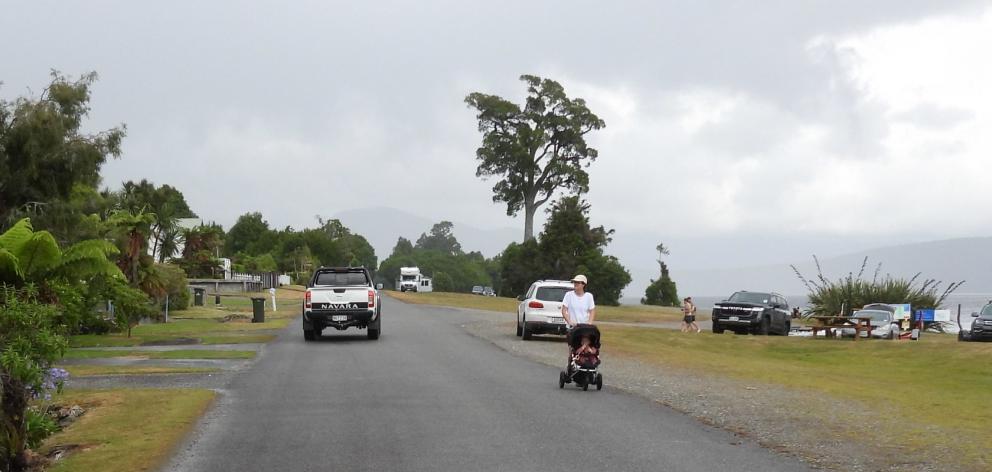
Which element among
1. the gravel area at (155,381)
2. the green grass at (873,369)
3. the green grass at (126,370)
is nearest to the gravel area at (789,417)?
the green grass at (873,369)

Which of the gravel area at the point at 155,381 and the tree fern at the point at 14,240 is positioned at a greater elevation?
the tree fern at the point at 14,240

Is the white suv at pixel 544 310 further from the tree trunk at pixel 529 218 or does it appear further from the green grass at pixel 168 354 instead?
the tree trunk at pixel 529 218

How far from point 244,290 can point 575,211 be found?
27.5 meters

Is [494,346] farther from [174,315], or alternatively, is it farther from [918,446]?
[174,315]

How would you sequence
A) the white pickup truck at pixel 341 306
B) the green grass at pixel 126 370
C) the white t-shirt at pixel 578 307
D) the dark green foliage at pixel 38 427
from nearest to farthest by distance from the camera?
the dark green foliage at pixel 38 427 → the white t-shirt at pixel 578 307 → the green grass at pixel 126 370 → the white pickup truck at pixel 341 306

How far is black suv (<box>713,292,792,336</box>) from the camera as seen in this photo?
131 ft

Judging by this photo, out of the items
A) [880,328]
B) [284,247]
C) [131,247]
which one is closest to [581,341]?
[131,247]

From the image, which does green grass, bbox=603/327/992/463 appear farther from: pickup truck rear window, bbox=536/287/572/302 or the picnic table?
pickup truck rear window, bbox=536/287/572/302

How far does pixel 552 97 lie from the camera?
252 feet

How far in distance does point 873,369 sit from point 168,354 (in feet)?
58.0

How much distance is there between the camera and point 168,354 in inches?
939

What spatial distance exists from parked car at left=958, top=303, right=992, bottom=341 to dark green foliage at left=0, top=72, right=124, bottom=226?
3034 cm

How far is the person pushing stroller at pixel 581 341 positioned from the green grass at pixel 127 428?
5.32 metres

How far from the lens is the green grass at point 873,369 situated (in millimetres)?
13734
